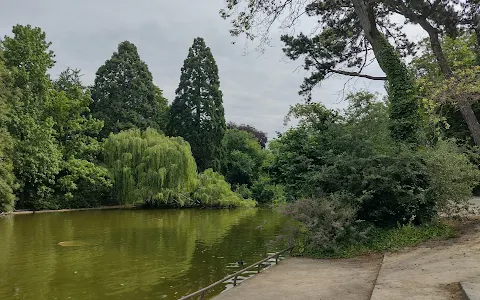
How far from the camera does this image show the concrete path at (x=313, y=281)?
24.1 feet

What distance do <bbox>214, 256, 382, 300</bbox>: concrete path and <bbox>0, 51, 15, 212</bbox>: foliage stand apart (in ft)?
64.3

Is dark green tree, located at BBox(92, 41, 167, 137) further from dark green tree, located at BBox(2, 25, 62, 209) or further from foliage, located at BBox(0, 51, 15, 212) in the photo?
foliage, located at BBox(0, 51, 15, 212)

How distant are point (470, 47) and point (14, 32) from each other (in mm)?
26717

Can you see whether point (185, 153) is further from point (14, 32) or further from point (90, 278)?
point (90, 278)

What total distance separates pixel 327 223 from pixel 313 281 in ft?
9.66

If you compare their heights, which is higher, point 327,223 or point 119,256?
point 327,223

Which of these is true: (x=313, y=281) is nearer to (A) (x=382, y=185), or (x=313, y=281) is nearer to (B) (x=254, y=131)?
(A) (x=382, y=185)

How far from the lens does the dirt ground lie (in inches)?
264

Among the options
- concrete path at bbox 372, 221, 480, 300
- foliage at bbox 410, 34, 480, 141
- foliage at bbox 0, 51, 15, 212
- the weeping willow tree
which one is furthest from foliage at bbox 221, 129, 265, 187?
concrete path at bbox 372, 221, 480, 300

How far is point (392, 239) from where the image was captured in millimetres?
11297

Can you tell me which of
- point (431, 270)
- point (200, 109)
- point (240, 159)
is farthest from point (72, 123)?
point (431, 270)

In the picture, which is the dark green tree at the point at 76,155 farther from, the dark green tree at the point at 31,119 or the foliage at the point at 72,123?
the dark green tree at the point at 31,119

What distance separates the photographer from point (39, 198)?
93.4 ft

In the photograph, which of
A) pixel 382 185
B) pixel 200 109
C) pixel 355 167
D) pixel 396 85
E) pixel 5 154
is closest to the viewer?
pixel 382 185
